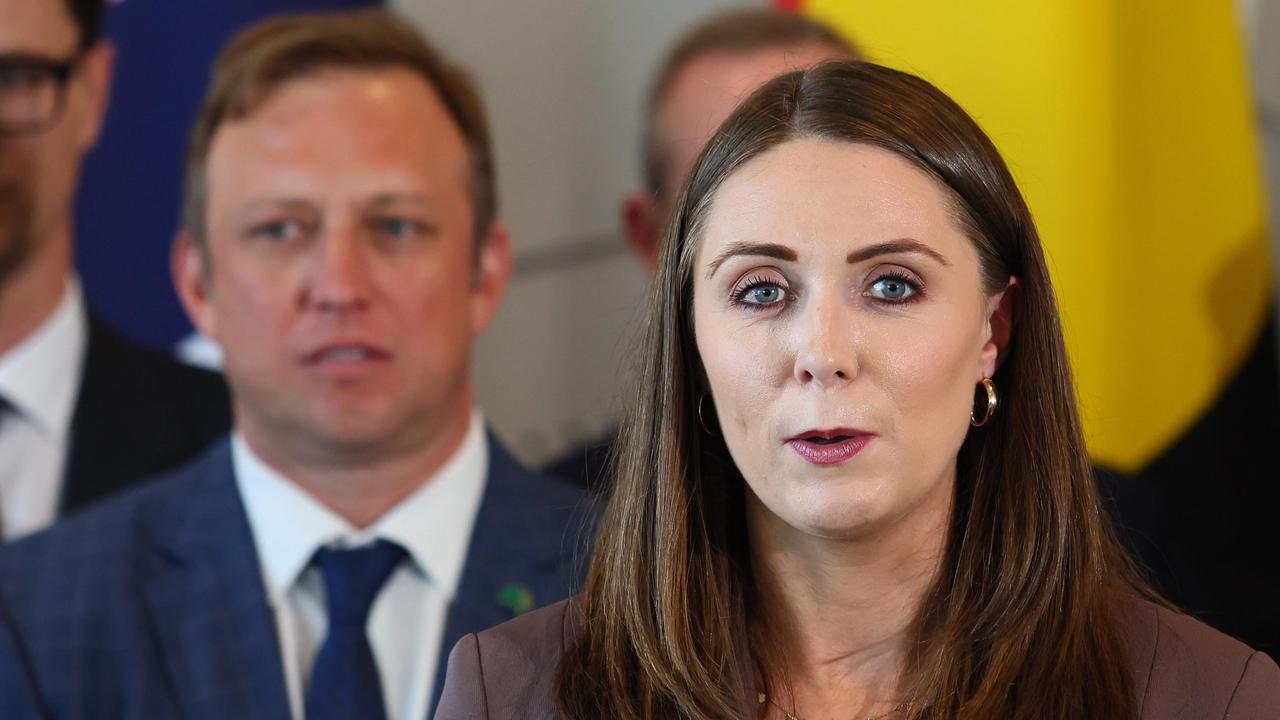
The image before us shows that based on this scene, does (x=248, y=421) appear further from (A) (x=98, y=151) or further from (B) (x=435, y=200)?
(A) (x=98, y=151)

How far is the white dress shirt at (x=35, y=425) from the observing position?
3.29 metres

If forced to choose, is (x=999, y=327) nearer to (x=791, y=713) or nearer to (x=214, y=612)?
(x=791, y=713)

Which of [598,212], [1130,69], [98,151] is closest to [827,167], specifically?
[1130,69]

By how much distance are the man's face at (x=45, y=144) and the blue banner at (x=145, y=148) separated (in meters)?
0.05

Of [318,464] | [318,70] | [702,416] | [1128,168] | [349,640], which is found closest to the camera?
[702,416]

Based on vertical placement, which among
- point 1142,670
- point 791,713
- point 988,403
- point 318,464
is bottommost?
point 318,464

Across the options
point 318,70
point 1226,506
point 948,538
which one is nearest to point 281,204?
point 318,70

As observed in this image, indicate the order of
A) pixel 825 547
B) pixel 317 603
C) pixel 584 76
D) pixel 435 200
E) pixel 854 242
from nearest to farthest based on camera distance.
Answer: pixel 854 242 → pixel 825 547 → pixel 317 603 → pixel 435 200 → pixel 584 76

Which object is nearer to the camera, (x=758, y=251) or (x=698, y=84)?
(x=758, y=251)

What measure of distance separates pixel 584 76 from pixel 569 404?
0.83 meters

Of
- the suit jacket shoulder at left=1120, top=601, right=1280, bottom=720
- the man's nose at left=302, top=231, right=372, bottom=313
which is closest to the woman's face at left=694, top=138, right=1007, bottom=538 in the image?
the suit jacket shoulder at left=1120, top=601, right=1280, bottom=720

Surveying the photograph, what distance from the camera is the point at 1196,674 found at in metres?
1.71

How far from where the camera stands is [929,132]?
5.52 ft

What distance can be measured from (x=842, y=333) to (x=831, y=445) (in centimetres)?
11
